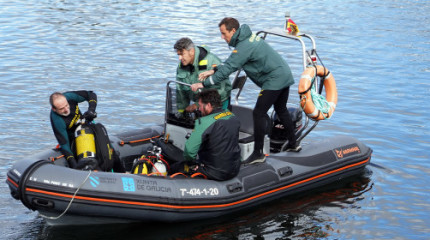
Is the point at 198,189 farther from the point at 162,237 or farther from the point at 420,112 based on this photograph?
the point at 420,112

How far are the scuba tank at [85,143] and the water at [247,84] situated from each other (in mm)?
778

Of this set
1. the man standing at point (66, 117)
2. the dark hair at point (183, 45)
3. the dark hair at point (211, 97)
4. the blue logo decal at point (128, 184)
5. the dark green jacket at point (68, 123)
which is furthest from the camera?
the dark hair at point (183, 45)

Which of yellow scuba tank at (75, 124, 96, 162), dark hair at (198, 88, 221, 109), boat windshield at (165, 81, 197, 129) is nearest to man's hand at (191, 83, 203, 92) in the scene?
boat windshield at (165, 81, 197, 129)

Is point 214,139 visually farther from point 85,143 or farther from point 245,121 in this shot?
point 85,143

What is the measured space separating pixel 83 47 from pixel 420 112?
7.65 metres

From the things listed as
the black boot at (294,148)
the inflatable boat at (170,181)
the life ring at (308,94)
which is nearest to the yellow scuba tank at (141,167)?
the inflatable boat at (170,181)

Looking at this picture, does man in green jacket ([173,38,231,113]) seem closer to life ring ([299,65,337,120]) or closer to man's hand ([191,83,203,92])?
man's hand ([191,83,203,92])

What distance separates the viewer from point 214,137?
666 centimetres

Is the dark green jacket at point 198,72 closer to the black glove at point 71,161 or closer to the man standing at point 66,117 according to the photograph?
the man standing at point 66,117

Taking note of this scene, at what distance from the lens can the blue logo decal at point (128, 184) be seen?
6516mm

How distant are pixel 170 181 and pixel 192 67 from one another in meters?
1.38

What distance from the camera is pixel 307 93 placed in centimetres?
767

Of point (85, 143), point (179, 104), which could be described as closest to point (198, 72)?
point (179, 104)

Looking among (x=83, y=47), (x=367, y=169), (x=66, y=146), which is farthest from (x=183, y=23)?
(x=66, y=146)
